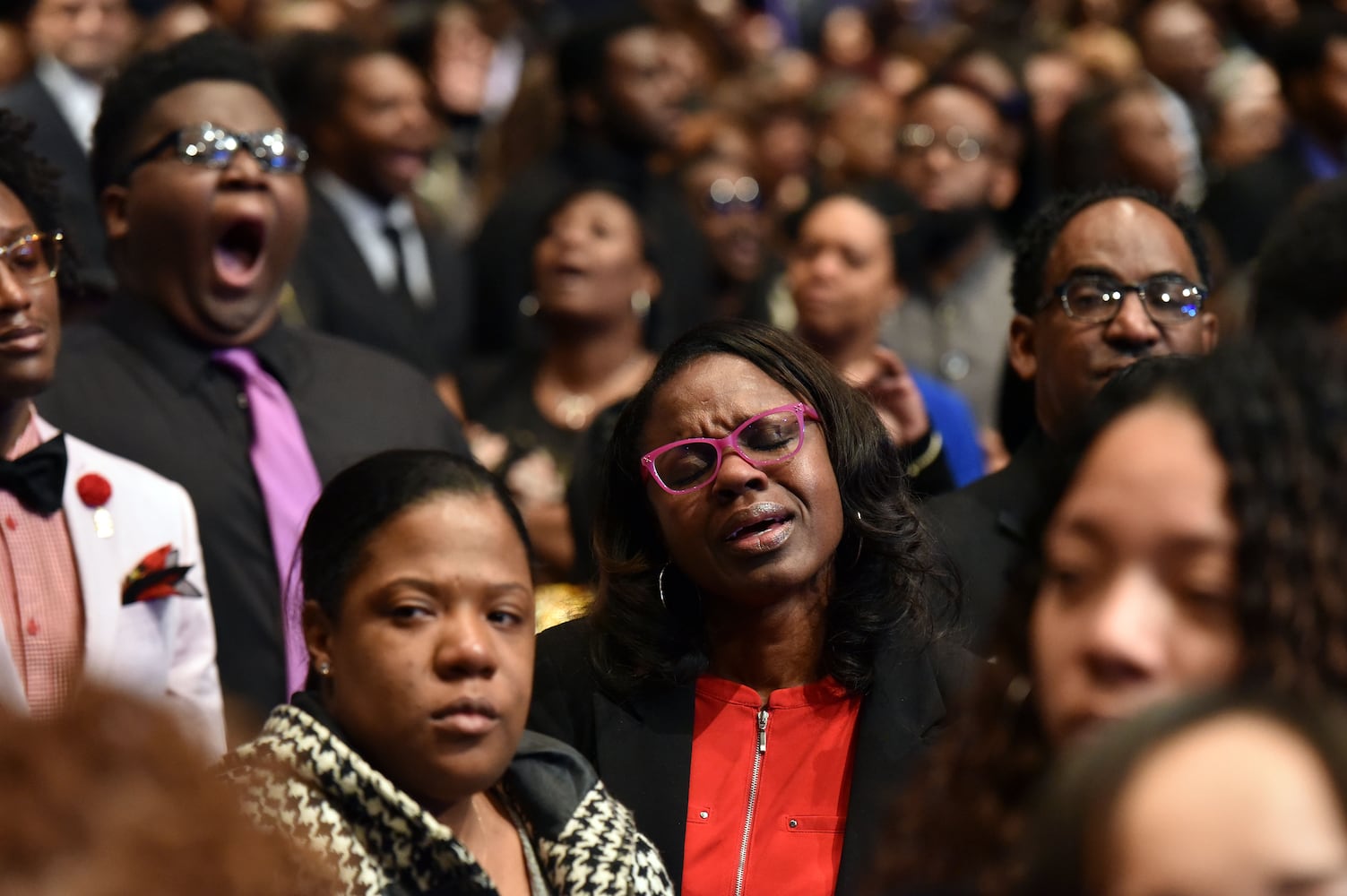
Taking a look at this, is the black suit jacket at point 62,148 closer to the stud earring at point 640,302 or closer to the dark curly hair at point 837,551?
the stud earring at point 640,302

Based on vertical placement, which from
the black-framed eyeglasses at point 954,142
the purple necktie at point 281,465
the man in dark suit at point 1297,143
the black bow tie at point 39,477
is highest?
the black bow tie at point 39,477

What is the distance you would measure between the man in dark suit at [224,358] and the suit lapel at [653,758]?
3.38ft

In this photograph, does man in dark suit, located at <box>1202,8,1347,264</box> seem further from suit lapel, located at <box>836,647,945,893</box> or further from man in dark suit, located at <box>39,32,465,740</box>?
suit lapel, located at <box>836,647,945,893</box>

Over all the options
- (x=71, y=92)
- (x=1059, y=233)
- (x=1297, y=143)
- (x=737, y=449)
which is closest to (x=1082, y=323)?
(x=1059, y=233)

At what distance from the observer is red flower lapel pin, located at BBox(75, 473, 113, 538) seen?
11.7 feet

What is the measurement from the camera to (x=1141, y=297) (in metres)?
3.94

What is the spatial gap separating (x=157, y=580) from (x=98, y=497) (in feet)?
0.64

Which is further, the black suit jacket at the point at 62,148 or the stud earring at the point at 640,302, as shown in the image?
the stud earring at the point at 640,302

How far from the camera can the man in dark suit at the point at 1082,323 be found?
3797mm

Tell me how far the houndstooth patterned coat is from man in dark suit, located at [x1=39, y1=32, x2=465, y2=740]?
115cm

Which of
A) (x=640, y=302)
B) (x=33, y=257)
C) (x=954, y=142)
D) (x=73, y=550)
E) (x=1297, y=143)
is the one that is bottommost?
(x=1297, y=143)

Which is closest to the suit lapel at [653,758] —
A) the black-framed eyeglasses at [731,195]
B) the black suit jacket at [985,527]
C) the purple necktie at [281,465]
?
the black suit jacket at [985,527]

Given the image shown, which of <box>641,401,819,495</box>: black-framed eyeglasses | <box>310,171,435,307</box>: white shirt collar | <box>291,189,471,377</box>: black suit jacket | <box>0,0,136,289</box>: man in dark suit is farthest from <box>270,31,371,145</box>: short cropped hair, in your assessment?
<box>641,401,819,495</box>: black-framed eyeglasses

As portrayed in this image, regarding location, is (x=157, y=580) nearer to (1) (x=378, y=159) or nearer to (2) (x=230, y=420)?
(2) (x=230, y=420)
